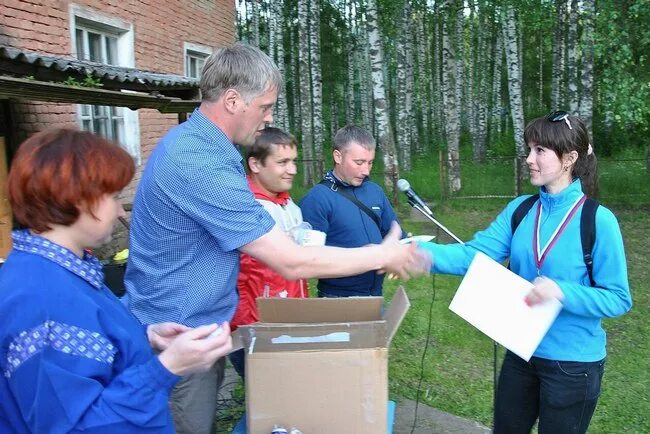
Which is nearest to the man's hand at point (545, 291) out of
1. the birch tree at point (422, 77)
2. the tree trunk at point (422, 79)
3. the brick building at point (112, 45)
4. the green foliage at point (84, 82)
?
the brick building at point (112, 45)

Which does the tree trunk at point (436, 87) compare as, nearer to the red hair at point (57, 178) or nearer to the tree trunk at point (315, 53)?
the tree trunk at point (315, 53)

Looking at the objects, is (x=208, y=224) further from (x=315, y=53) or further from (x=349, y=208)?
(x=315, y=53)

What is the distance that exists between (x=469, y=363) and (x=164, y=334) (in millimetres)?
3522

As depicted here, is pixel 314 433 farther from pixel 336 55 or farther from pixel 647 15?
pixel 336 55

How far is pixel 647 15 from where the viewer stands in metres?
9.24

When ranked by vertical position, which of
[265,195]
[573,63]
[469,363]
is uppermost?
[573,63]

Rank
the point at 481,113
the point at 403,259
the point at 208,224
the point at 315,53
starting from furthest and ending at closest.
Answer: the point at 481,113
the point at 315,53
the point at 403,259
the point at 208,224

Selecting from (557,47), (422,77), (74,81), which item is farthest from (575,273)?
(422,77)

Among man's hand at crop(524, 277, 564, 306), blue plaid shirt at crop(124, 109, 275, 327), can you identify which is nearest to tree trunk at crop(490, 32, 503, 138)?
man's hand at crop(524, 277, 564, 306)

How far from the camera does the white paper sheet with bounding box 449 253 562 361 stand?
7.00 ft

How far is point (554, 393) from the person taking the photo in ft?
7.37

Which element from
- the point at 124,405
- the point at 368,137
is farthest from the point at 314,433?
the point at 368,137

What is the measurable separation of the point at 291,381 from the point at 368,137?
1.95m

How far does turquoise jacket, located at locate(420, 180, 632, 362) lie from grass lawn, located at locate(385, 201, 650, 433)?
166 centimetres
